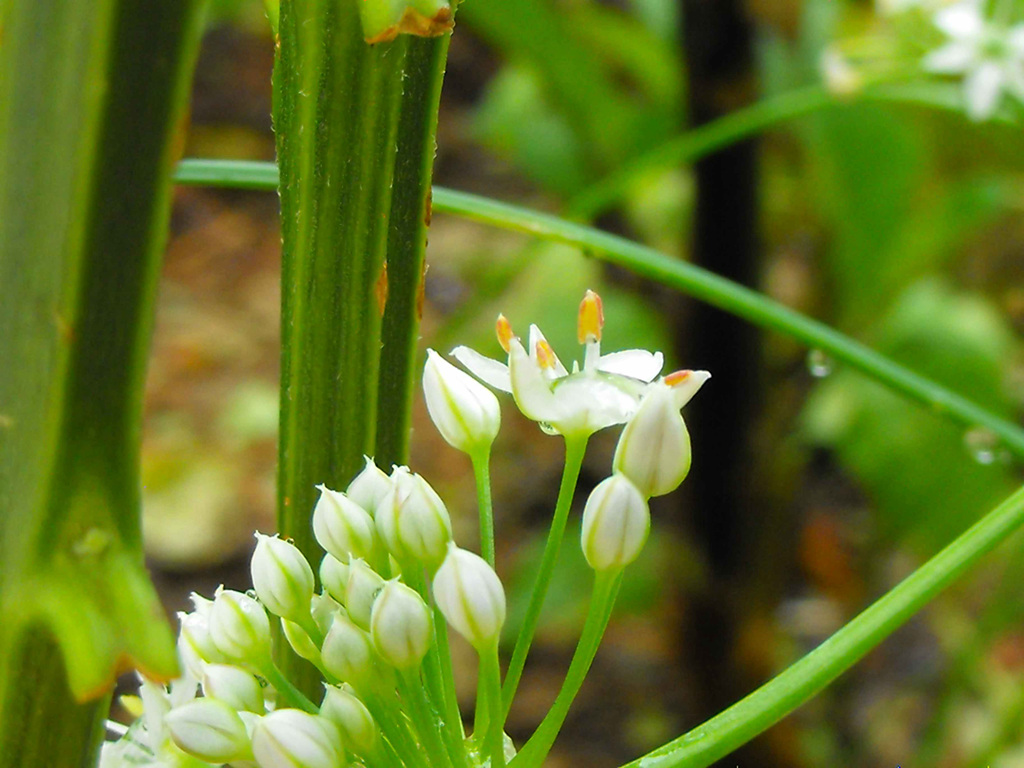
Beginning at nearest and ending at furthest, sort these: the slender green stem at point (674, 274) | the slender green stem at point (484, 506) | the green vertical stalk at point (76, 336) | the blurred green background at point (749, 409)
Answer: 1. the green vertical stalk at point (76, 336)
2. the slender green stem at point (484, 506)
3. the slender green stem at point (674, 274)
4. the blurred green background at point (749, 409)

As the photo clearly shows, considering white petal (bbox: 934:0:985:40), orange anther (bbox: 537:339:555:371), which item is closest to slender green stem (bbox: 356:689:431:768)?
orange anther (bbox: 537:339:555:371)

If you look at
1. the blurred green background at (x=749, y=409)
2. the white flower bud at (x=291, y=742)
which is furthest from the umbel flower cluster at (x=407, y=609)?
the blurred green background at (x=749, y=409)

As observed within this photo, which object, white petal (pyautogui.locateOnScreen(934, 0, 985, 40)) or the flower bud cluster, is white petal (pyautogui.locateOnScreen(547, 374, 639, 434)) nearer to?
the flower bud cluster

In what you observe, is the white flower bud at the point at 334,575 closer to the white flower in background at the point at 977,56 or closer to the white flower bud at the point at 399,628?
the white flower bud at the point at 399,628

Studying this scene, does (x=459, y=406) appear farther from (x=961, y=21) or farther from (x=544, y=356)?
(x=961, y=21)

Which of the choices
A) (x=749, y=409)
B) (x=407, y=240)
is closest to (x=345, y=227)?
(x=407, y=240)
